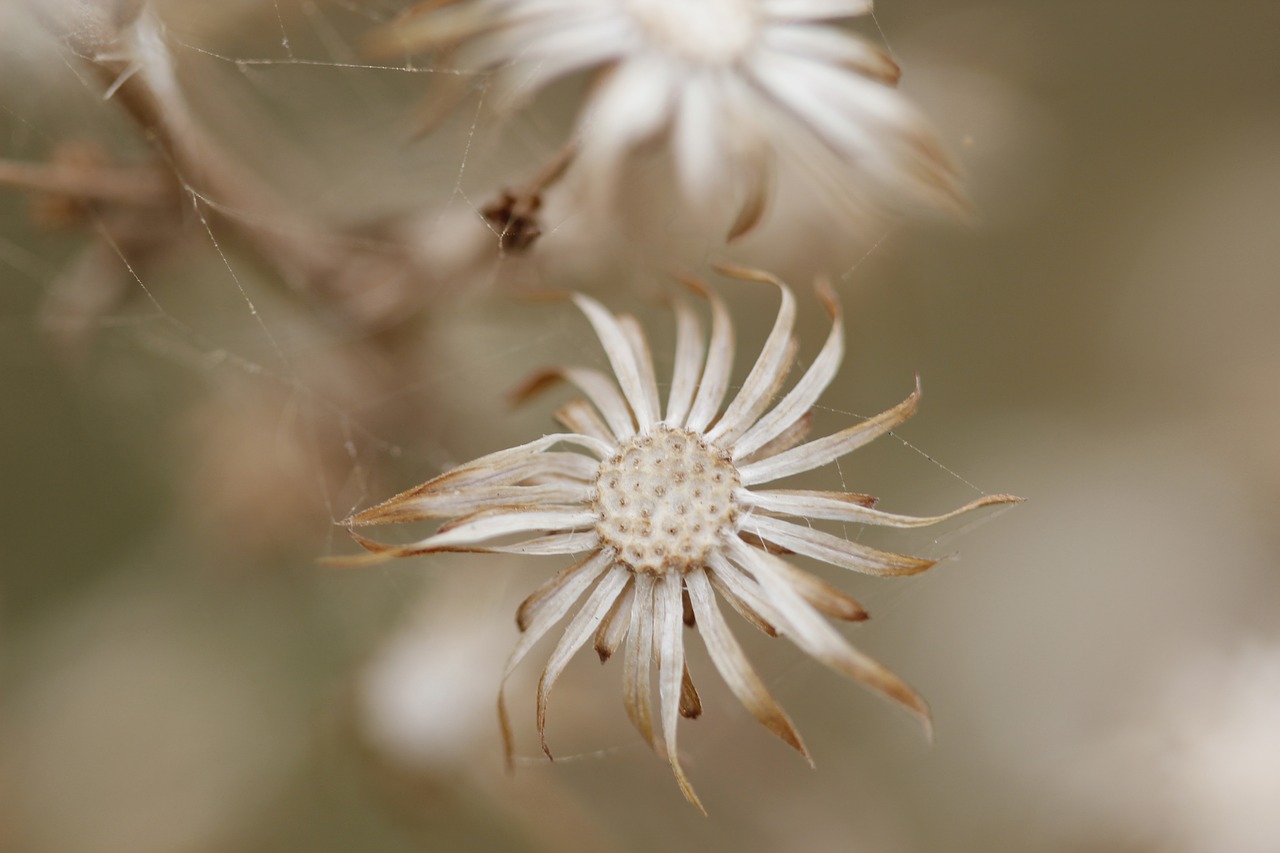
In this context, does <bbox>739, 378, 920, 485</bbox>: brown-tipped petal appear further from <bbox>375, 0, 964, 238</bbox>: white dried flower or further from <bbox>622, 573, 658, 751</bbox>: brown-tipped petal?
<bbox>375, 0, 964, 238</bbox>: white dried flower

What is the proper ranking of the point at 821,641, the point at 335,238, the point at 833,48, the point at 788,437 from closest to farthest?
1. the point at 821,641
2. the point at 788,437
3. the point at 833,48
4. the point at 335,238

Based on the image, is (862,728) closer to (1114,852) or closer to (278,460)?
(1114,852)

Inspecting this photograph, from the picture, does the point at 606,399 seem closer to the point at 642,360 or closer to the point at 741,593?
the point at 642,360

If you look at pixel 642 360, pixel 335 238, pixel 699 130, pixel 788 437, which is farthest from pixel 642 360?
pixel 335 238

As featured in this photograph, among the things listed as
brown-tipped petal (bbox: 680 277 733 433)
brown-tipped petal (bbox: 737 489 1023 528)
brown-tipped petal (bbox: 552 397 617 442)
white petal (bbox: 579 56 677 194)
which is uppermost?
white petal (bbox: 579 56 677 194)

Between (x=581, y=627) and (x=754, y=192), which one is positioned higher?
(x=754, y=192)

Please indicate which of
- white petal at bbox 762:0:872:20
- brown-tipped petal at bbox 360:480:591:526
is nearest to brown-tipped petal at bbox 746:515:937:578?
brown-tipped petal at bbox 360:480:591:526

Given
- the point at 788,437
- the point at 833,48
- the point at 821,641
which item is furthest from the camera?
the point at 833,48
